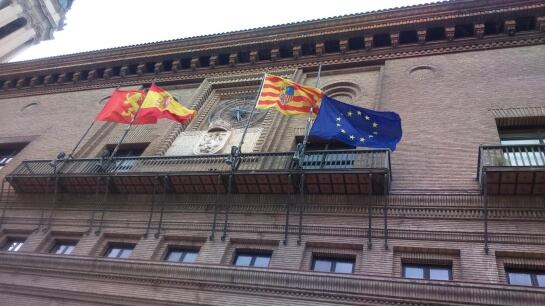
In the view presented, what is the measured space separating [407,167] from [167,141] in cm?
758

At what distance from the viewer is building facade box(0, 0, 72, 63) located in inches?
1511

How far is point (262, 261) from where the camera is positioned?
10.6 metres

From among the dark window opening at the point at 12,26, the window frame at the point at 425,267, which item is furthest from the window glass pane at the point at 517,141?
the dark window opening at the point at 12,26

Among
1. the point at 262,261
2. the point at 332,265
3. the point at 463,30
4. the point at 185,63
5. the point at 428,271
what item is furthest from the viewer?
the point at 185,63

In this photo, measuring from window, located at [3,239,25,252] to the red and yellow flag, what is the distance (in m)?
4.10

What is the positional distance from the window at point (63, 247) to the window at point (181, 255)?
2837 mm

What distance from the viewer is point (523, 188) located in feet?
32.2

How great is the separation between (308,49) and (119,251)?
10052 millimetres

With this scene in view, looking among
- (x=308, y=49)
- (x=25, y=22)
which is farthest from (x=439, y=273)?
(x=25, y=22)

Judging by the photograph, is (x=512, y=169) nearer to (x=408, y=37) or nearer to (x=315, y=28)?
(x=408, y=37)

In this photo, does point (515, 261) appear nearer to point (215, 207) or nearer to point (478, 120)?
point (478, 120)

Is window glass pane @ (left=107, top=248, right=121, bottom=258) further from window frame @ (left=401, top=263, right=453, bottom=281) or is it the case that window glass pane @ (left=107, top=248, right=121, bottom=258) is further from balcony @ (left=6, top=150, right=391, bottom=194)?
window frame @ (left=401, top=263, right=453, bottom=281)

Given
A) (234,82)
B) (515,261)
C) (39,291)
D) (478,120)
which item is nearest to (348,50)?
(234,82)

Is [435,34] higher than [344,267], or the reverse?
[435,34]
